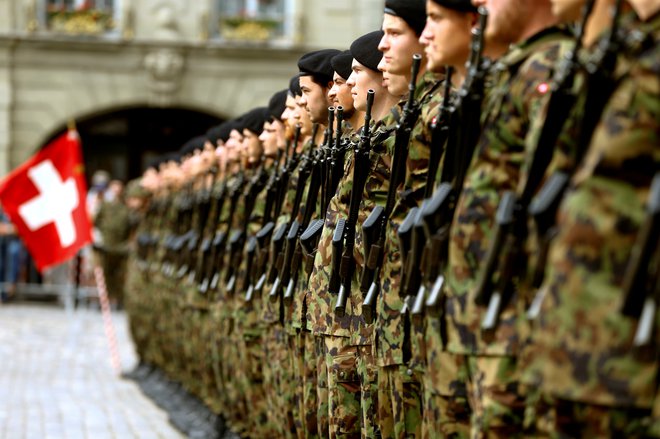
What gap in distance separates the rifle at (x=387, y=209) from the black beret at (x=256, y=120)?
3.78 meters

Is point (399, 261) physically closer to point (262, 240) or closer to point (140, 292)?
point (262, 240)

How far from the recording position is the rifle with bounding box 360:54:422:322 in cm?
555

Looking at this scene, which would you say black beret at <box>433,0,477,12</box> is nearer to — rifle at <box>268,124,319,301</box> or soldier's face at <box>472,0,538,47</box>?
soldier's face at <box>472,0,538,47</box>

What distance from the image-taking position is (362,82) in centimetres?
666

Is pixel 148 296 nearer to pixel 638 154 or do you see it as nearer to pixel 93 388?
pixel 93 388

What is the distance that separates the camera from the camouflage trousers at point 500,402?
4164mm

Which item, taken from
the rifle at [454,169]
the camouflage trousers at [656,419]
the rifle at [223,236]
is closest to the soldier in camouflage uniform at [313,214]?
the rifle at [223,236]

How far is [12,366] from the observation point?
1575 centimetres

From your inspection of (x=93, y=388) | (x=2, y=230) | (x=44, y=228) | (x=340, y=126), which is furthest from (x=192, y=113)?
(x=340, y=126)

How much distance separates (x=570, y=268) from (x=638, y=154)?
0.97 ft

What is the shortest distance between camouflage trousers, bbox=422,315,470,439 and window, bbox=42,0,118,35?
80.6ft

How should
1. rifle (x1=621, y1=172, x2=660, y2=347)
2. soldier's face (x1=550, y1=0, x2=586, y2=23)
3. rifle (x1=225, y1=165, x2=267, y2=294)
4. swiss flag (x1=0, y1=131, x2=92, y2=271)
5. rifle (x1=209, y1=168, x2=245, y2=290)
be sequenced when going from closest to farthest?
rifle (x1=621, y1=172, x2=660, y2=347) → soldier's face (x1=550, y1=0, x2=586, y2=23) → rifle (x1=225, y1=165, x2=267, y2=294) → rifle (x1=209, y1=168, x2=245, y2=290) → swiss flag (x1=0, y1=131, x2=92, y2=271)

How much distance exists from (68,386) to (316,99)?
6.62 metres

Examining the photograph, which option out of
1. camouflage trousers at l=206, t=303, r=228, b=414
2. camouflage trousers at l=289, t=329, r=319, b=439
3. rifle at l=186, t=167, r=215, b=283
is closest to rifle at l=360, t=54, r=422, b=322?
camouflage trousers at l=289, t=329, r=319, b=439
